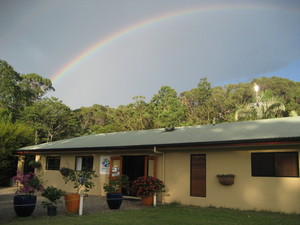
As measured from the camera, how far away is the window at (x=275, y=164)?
8945mm

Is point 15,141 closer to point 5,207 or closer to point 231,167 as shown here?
point 5,207

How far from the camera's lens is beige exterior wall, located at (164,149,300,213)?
886cm

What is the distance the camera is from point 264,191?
9.23 m

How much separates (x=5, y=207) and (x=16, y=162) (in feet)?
32.1

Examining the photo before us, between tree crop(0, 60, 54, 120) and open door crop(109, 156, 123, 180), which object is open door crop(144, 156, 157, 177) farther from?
tree crop(0, 60, 54, 120)

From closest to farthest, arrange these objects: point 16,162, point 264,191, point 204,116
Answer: point 264,191 < point 16,162 < point 204,116

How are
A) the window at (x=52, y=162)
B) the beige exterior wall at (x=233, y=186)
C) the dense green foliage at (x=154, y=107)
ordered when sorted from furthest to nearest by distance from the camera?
the dense green foliage at (x=154, y=107) < the window at (x=52, y=162) < the beige exterior wall at (x=233, y=186)

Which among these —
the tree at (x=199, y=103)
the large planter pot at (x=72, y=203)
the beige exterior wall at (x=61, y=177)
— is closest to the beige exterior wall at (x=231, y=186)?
the beige exterior wall at (x=61, y=177)

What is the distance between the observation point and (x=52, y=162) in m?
16.8

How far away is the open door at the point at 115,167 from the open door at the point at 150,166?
1.45 metres

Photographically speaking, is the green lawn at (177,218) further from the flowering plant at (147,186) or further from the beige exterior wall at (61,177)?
the beige exterior wall at (61,177)

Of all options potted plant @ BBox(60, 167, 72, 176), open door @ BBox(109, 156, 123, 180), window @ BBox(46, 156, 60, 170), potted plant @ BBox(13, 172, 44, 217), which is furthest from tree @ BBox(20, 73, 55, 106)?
potted plant @ BBox(13, 172, 44, 217)

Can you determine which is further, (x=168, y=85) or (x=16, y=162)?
(x=168, y=85)

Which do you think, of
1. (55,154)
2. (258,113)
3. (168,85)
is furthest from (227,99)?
(55,154)
